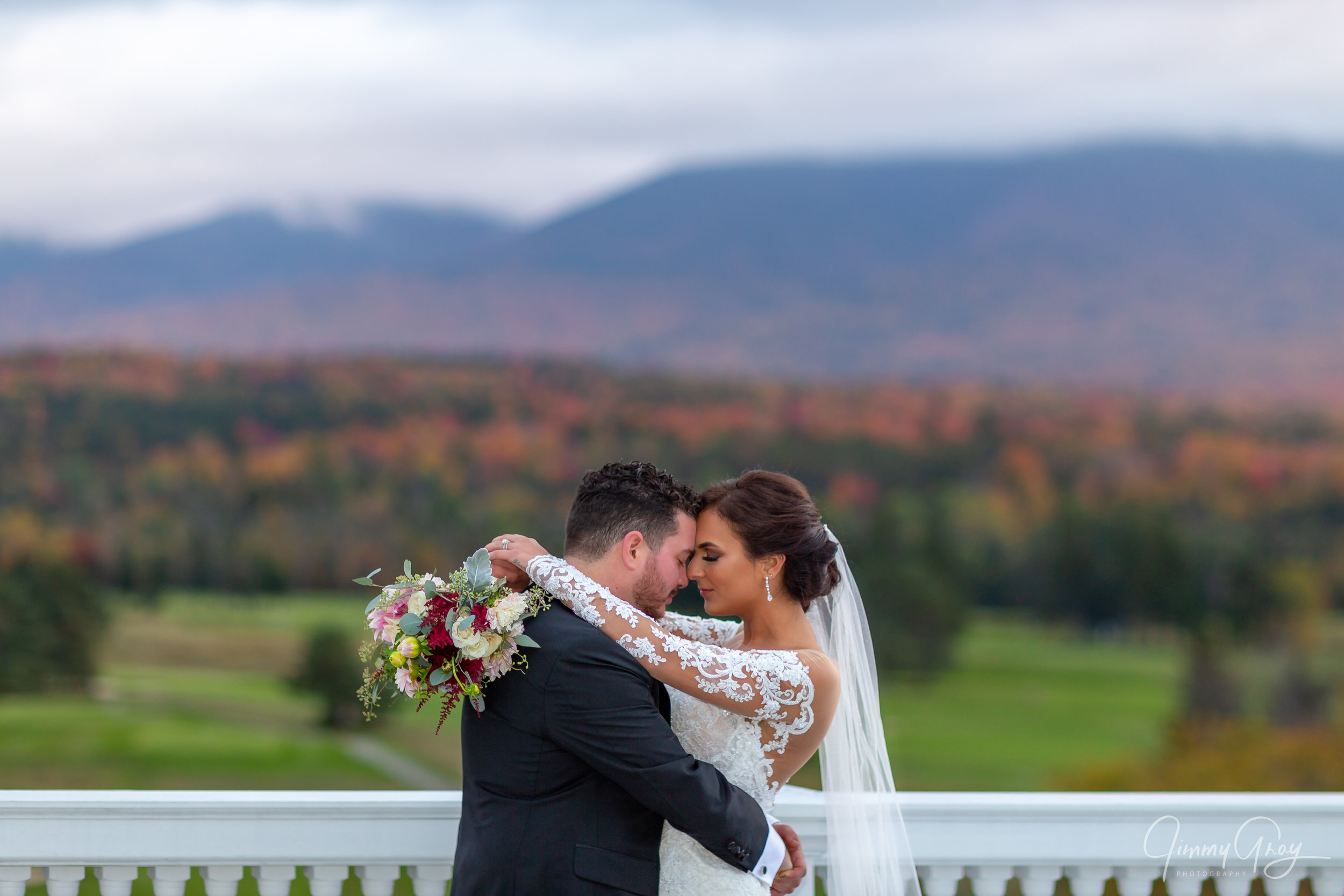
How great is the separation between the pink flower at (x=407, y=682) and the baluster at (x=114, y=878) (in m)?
0.96

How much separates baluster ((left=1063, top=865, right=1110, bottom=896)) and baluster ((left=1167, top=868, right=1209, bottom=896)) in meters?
0.13

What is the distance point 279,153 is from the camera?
1789 centimetres

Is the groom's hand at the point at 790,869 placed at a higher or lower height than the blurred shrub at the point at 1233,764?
higher

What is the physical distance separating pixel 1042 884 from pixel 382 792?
1.55m

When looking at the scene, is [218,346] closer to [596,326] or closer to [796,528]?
[596,326]

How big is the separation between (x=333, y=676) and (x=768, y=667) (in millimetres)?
15097

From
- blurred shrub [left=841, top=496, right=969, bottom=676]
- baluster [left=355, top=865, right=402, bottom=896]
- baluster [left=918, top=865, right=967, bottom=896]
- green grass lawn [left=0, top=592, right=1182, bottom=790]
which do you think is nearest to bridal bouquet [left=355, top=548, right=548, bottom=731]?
baluster [left=355, top=865, right=402, bottom=896]

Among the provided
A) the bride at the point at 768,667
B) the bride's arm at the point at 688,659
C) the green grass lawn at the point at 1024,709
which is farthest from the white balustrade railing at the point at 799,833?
the green grass lawn at the point at 1024,709

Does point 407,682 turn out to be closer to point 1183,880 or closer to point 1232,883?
point 1183,880

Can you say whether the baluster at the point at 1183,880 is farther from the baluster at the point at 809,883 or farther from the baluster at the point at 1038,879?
the baluster at the point at 809,883

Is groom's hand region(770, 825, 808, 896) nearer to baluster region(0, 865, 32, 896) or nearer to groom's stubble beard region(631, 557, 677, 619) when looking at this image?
groom's stubble beard region(631, 557, 677, 619)

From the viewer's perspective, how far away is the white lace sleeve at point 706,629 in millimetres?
2291

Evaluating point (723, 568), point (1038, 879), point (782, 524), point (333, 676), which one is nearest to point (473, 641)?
point (723, 568)

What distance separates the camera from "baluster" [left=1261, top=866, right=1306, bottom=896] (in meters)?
2.39
